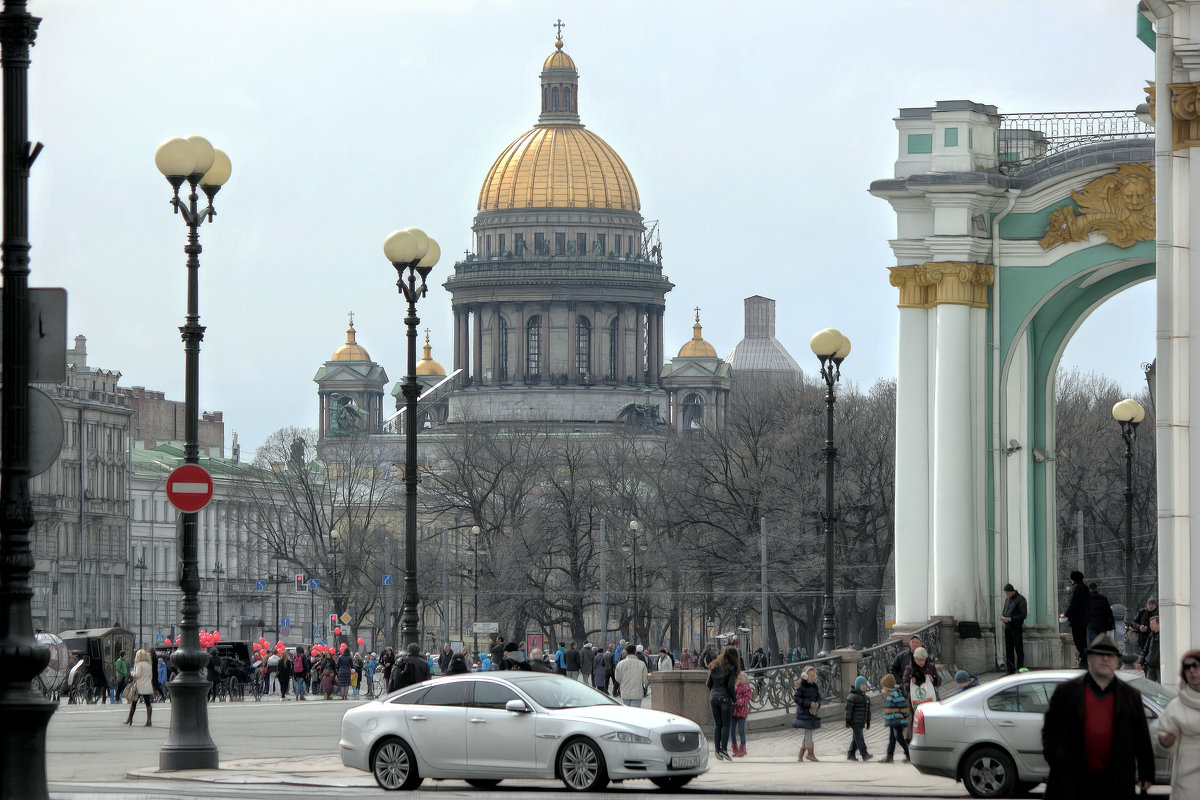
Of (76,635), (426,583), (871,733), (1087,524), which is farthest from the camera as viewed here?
(426,583)

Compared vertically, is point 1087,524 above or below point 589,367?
below

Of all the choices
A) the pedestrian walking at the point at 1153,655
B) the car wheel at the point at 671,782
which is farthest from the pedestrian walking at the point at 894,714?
the pedestrian walking at the point at 1153,655

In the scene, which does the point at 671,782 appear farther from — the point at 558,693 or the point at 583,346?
the point at 583,346

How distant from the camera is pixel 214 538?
166 meters

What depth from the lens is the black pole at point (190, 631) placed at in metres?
26.9

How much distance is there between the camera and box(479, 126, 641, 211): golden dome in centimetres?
18625

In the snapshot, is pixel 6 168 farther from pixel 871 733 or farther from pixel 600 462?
pixel 600 462

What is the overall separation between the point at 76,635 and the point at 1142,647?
4878 centimetres

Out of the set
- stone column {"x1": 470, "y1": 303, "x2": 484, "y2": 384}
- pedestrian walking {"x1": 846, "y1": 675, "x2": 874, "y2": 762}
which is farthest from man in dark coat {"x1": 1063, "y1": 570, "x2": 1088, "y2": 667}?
stone column {"x1": 470, "y1": 303, "x2": 484, "y2": 384}

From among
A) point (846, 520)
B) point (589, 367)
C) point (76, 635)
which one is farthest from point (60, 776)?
point (589, 367)

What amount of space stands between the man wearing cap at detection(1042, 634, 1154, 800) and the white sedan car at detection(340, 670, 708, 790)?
1041 cm

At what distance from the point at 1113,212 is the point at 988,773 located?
16206 mm

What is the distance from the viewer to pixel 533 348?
186 m

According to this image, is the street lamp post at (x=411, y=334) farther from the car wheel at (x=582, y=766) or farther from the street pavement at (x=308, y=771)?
the car wheel at (x=582, y=766)
